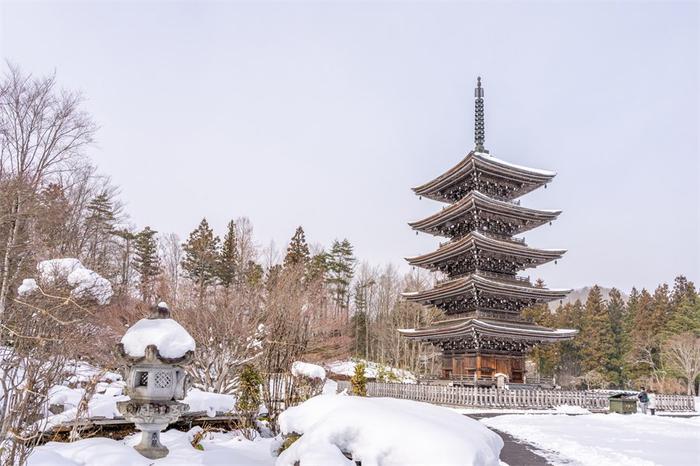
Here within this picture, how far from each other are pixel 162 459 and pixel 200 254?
40196 millimetres

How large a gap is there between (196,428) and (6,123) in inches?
735

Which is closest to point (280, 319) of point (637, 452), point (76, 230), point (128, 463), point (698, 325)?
point (128, 463)

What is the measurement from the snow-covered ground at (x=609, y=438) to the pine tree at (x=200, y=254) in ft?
122

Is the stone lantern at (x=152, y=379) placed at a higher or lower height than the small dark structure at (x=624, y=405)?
higher

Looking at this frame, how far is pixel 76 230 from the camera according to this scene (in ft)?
98.7

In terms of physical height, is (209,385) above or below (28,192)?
below

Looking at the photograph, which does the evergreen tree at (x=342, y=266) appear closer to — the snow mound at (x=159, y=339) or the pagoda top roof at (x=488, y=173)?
the pagoda top roof at (x=488, y=173)

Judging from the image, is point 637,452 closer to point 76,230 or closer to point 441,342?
point 441,342

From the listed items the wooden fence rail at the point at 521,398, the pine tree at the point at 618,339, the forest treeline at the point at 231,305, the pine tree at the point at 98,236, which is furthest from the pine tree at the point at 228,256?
the pine tree at the point at 618,339

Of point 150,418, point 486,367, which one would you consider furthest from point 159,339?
point 486,367

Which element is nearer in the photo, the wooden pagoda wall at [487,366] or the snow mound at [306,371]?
the snow mound at [306,371]

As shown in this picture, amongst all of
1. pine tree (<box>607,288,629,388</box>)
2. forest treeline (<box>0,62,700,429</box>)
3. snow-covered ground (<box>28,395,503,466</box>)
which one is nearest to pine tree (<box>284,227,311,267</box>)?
forest treeline (<box>0,62,700,429</box>)

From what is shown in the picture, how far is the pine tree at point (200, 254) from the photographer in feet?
159

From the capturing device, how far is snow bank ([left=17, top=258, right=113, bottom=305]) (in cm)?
1598
